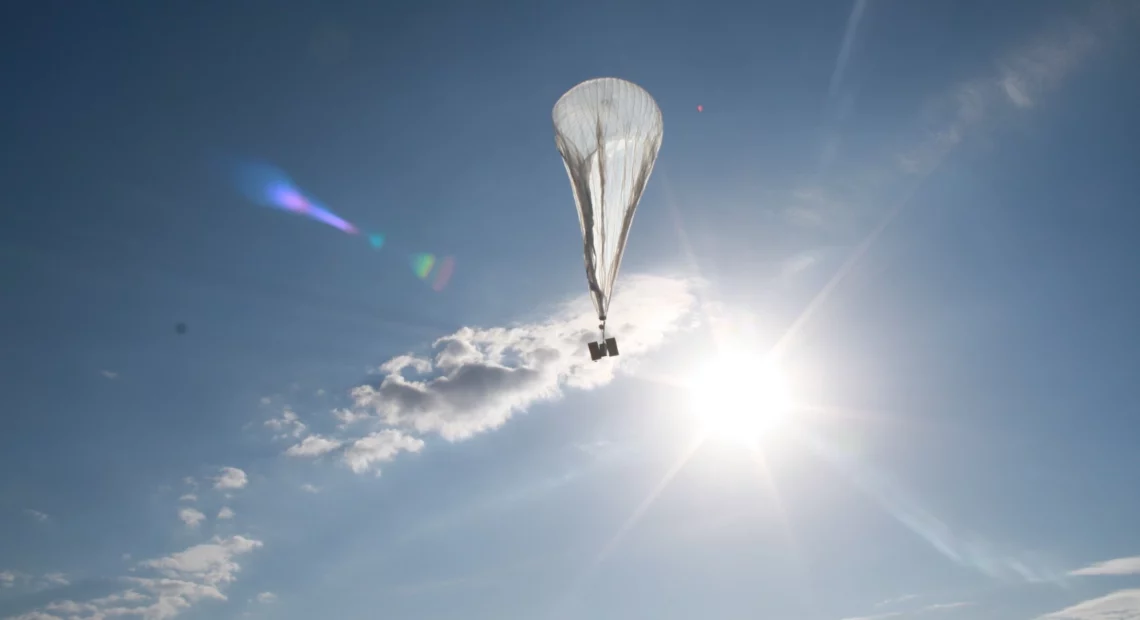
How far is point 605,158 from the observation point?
111ft

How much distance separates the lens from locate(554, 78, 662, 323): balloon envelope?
107ft

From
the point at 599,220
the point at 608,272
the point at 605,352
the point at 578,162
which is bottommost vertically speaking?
the point at 605,352

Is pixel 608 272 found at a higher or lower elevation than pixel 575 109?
lower

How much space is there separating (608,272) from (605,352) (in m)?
4.59

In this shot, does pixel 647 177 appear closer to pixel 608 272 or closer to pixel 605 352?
pixel 608 272

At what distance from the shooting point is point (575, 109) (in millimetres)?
33250

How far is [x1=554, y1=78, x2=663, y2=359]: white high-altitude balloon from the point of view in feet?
107

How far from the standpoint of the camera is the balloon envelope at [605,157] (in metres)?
32.8

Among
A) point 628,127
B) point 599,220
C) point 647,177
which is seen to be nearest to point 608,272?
point 599,220

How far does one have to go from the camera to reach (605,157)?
3388 cm

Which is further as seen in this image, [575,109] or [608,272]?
[608,272]

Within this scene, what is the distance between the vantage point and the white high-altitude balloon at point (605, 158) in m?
32.8

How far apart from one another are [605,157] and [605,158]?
0.06 m

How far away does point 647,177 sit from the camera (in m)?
35.0
